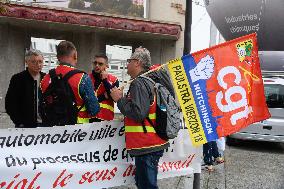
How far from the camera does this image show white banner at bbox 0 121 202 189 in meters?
4.02

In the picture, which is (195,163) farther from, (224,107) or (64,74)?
(64,74)

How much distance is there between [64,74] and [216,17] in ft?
31.7

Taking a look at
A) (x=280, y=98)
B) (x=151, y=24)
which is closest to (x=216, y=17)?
(x=151, y=24)

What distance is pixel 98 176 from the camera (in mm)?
4465

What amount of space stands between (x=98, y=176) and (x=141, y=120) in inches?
42.1

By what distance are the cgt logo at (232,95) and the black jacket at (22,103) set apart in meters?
2.10

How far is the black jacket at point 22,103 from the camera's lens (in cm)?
458

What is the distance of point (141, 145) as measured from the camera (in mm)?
3898

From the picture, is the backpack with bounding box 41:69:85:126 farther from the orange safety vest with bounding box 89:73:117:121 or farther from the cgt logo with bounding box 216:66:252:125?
the cgt logo with bounding box 216:66:252:125

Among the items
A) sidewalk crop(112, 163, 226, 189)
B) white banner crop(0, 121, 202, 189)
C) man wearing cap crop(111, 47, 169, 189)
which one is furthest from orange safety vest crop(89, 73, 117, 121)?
man wearing cap crop(111, 47, 169, 189)

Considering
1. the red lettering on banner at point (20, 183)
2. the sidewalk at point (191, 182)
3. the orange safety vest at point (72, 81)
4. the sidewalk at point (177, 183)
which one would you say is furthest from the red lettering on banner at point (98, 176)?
the sidewalk at point (177, 183)

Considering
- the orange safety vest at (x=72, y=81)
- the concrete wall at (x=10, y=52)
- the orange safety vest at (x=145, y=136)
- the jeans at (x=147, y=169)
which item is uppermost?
the concrete wall at (x=10, y=52)

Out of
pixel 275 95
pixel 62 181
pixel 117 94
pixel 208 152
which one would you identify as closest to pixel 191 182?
pixel 208 152

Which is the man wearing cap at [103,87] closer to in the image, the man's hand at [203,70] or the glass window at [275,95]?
the man's hand at [203,70]
